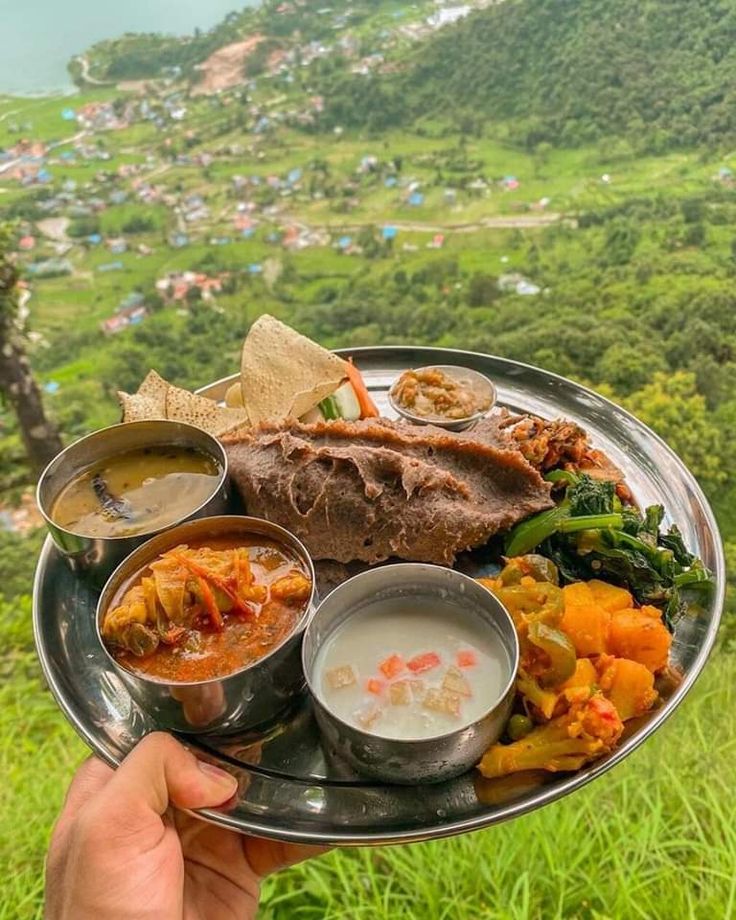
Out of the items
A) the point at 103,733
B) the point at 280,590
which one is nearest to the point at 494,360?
the point at 280,590

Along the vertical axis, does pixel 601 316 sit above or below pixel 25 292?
below

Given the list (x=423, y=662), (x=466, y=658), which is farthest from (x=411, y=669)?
(x=466, y=658)

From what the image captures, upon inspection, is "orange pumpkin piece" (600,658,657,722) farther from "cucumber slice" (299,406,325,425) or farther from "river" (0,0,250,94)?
"river" (0,0,250,94)

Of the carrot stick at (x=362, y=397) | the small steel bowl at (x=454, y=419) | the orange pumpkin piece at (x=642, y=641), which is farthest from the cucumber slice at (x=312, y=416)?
the orange pumpkin piece at (x=642, y=641)

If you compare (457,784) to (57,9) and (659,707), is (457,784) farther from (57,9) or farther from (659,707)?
(57,9)

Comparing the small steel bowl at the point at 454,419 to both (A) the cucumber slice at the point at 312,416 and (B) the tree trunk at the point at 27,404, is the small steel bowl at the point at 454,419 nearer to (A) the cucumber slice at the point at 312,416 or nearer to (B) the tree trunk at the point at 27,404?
(A) the cucumber slice at the point at 312,416

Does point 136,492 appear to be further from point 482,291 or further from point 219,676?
point 482,291
